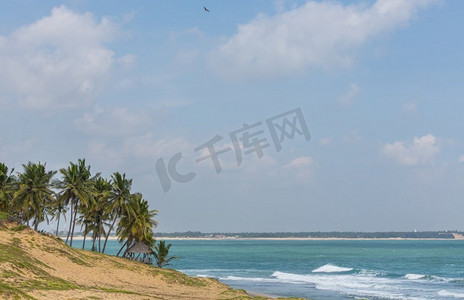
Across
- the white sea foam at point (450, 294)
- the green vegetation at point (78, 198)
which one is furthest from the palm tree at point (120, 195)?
the white sea foam at point (450, 294)

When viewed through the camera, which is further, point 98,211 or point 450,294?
point 98,211

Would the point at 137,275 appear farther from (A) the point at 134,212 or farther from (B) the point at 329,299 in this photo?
(B) the point at 329,299

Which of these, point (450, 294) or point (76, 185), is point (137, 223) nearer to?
point (76, 185)

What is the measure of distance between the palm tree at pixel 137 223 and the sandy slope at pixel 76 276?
16.9 feet

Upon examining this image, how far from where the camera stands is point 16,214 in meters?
52.4

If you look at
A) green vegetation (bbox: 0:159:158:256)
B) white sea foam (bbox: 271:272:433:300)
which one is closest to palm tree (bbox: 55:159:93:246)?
green vegetation (bbox: 0:159:158:256)

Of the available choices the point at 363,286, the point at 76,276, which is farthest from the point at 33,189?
the point at 363,286

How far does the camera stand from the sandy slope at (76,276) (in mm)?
25281

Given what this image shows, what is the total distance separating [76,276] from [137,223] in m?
17.2

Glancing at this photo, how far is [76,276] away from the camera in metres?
33.2

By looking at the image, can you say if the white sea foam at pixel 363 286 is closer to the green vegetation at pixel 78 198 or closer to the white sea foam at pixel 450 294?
the white sea foam at pixel 450 294

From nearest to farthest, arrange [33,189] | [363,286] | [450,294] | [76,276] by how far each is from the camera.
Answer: [76,276]
[33,189]
[450,294]
[363,286]

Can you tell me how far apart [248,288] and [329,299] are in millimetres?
11720

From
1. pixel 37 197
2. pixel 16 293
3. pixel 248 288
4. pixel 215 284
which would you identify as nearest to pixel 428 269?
pixel 248 288
